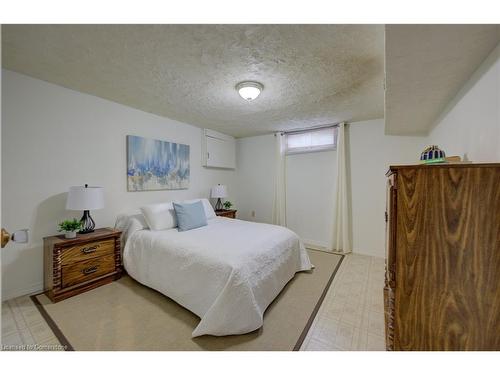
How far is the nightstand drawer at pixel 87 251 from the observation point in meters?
2.03

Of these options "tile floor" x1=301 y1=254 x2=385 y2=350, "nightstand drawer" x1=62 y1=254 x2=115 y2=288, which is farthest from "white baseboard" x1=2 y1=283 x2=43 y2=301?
"tile floor" x1=301 y1=254 x2=385 y2=350

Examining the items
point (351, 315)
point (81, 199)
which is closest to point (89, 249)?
point (81, 199)

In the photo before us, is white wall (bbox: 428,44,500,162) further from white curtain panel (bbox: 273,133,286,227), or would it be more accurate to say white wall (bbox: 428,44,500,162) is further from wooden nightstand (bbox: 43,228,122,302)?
wooden nightstand (bbox: 43,228,122,302)

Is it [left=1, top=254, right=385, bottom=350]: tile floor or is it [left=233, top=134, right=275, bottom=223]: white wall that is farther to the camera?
[left=233, top=134, right=275, bottom=223]: white wall

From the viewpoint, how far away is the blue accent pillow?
2574mm

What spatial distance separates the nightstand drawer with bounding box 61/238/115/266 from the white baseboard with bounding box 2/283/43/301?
50 centimetres

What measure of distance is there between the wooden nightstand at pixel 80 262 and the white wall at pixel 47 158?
20 centimetres

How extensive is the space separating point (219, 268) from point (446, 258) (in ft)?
4.52

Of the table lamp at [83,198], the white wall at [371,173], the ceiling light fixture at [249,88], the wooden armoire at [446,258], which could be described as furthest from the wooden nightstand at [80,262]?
the white wall at [371,173]

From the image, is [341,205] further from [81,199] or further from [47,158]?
[47,158]

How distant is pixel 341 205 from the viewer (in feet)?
11.3

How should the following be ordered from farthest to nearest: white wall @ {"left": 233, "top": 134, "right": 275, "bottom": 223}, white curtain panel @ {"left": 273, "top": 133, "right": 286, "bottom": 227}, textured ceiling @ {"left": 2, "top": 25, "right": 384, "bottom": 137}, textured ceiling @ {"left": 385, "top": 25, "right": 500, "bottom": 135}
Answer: white wall @ {"left": 233, "top": 134, "right": 275, "bottom": 223}
white curtain panel @ {"left": 273, "top": 133, "right": 286, "bottom": 227}
textured ceiling @ {"left": 2, "top": 25, "right": 384, "bottom": 137}
textured ceiling @ {"left": 385, "top": 25, "right": 500, "bottom": 135}

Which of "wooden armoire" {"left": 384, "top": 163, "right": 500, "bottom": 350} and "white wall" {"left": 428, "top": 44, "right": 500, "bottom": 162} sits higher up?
"white wall" {"left": 428, "top": 44, "right": 500, "bottom": 162}
